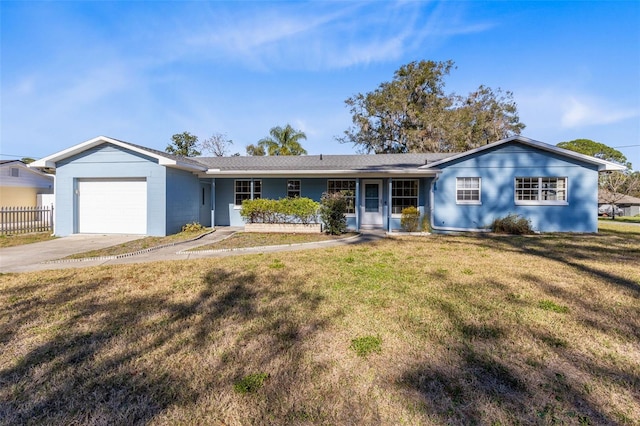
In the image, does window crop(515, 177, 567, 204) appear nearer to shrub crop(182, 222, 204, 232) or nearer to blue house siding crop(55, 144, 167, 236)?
shrub crop(182, 222, 204, 232)

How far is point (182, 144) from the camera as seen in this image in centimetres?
3269

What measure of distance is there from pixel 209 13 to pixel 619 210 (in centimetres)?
5058

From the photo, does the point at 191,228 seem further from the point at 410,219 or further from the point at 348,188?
the point at 410,219

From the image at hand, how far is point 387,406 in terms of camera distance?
2.10m

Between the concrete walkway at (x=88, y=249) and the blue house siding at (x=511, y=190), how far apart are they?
439 centimetres

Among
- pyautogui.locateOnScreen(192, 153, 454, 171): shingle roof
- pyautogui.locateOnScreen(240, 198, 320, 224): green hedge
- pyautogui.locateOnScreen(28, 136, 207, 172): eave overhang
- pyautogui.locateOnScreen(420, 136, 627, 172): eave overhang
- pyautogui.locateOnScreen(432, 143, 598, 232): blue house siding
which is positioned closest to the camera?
pyautogui.locateOnScreen(28, 136, 207, 172): eave overhang

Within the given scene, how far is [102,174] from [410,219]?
41.8 ft

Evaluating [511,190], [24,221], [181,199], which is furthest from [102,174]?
[511,190]

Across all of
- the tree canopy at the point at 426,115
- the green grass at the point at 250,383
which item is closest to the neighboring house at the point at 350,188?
the green grass at the point at 250,383

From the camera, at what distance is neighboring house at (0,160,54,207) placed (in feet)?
64.3

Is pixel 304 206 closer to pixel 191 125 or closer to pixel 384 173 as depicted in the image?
pixel 384 173

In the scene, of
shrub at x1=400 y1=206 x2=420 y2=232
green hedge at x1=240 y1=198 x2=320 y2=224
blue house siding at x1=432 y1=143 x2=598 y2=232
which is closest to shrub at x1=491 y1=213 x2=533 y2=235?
blue house siding at x1=432 y1=143 x2=598 y2=232

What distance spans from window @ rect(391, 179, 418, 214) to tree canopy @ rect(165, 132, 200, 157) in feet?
87.4

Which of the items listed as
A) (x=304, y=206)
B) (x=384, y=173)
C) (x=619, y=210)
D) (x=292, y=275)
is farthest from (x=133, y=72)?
(x=619, y=210)
